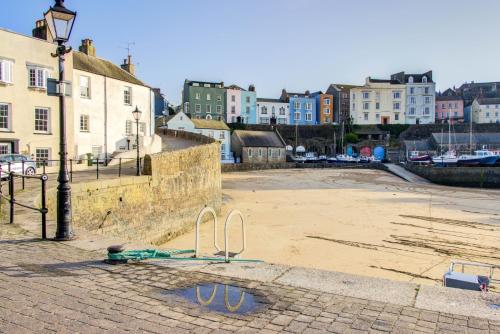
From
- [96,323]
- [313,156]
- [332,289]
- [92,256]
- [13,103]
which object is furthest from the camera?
[313,156]

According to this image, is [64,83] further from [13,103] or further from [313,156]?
[313,156]

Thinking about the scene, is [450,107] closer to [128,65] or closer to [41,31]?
[128,65]

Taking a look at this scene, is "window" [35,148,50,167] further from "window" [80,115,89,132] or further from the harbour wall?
the harbour wall

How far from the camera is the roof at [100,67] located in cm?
2656

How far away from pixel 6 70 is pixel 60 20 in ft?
57.5

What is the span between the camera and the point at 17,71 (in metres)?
21.9

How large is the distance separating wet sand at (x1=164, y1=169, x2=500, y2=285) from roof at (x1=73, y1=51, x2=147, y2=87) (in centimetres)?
1152

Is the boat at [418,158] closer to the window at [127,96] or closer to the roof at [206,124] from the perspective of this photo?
the roof at [206,124]

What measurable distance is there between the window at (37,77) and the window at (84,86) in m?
3.19

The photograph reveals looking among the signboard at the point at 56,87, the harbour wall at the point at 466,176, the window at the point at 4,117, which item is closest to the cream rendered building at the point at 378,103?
the harbour wall at the point at 466,176

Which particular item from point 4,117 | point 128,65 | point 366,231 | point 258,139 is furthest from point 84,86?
point 258,139

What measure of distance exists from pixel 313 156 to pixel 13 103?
53700 millimetres

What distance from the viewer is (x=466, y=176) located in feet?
145

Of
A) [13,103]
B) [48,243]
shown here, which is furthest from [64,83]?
[13,103]
